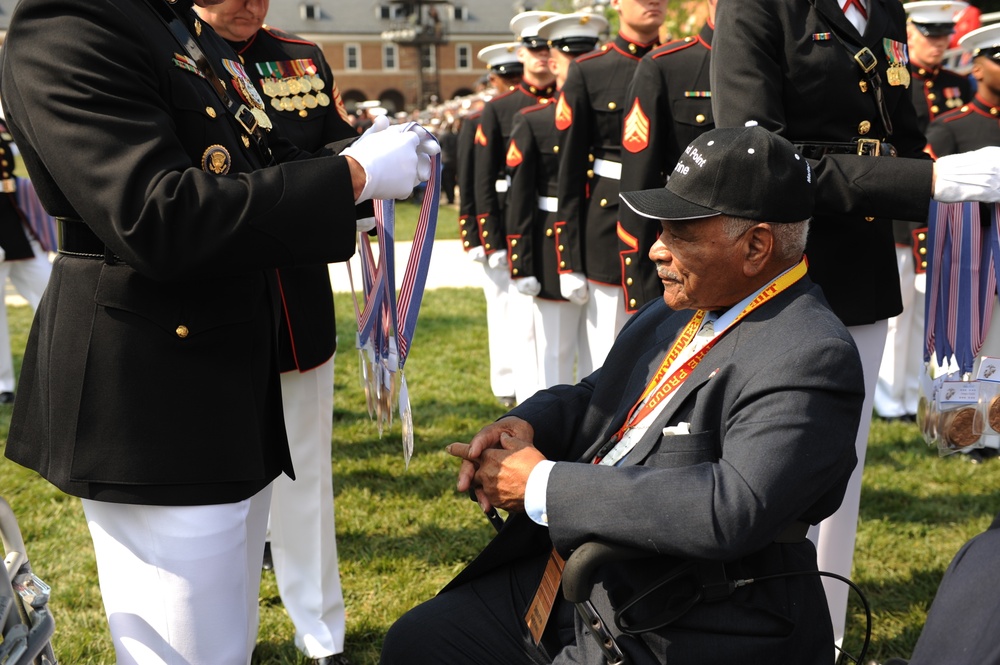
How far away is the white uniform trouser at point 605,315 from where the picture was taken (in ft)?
15.8

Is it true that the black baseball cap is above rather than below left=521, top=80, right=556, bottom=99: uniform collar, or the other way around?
above

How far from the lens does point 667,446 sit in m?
2.09

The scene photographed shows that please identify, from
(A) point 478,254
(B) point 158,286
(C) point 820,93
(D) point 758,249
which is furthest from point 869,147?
(A) point 478,254

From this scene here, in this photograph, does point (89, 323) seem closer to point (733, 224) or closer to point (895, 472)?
point (733, 224)

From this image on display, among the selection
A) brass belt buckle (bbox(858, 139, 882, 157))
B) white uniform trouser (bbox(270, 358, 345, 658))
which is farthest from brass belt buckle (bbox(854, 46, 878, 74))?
white uniform trouser (bbox(270, 358, 345, 658))

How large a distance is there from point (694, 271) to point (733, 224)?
137 millimetres

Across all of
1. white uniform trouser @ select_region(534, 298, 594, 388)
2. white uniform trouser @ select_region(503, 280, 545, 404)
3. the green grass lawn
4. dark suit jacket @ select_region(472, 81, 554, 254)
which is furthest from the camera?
dark suit jacket @ select_region(472, 81, 554, 254)

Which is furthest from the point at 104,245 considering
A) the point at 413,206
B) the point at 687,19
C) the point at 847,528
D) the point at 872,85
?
the point at 413,206

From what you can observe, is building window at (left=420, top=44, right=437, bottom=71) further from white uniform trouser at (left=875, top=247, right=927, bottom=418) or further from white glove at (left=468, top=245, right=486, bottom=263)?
white uniform trouser at (left=875, top=247, right=927, bottom=418)

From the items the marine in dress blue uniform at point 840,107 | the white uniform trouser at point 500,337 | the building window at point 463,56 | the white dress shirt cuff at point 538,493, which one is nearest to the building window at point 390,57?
the building window at point 463,56

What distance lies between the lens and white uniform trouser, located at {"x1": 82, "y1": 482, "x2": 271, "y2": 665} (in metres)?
2.02

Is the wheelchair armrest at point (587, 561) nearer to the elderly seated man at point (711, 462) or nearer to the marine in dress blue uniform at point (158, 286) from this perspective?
the elderly seated man at point (711, 462)

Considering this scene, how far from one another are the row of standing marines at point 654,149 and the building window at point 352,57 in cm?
6468

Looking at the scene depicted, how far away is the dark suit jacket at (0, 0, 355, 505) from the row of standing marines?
1.43 meters
